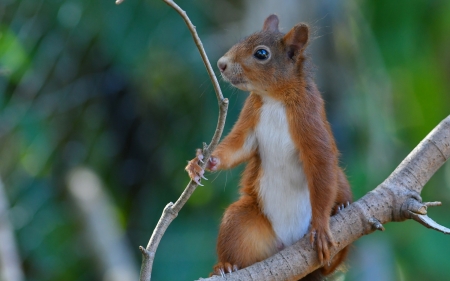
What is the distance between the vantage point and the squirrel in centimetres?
232

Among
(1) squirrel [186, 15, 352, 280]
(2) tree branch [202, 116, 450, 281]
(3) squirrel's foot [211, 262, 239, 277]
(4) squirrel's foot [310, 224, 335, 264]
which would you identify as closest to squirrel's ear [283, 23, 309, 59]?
(1) squirrel [186, 15, 352, 280]

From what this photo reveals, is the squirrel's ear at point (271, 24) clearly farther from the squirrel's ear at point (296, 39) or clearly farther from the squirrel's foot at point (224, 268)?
the squirrel's foot at point (224, 268)

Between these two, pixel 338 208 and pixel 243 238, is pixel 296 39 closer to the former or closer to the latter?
pixel 338 208

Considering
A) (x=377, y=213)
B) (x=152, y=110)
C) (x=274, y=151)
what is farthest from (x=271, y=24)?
(x=152, y=110)

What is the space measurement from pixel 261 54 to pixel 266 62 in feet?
0.16

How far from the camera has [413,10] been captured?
434 cm

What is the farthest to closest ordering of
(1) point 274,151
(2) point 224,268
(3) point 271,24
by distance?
1. (3) point 271,24
2. (1) point 274,151
3. (2) point 224,268

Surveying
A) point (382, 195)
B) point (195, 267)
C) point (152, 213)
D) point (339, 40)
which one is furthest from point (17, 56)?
point (382, 195)

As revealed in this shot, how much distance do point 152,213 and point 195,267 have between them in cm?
64

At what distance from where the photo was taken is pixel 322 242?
6.82 ft

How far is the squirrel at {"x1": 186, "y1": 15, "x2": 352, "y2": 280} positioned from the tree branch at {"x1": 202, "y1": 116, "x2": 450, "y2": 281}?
162mm

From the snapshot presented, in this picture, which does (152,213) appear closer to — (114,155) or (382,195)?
(114,155)

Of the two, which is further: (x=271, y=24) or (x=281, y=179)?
(x=271, y=24)

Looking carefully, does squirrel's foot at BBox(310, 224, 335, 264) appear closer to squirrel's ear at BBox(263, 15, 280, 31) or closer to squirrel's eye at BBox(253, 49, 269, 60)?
squirrel's eye at BBox(253, 49, 269, 60)
